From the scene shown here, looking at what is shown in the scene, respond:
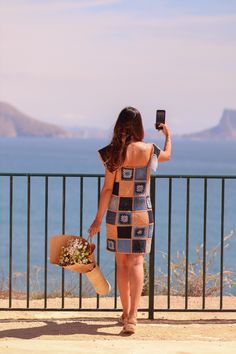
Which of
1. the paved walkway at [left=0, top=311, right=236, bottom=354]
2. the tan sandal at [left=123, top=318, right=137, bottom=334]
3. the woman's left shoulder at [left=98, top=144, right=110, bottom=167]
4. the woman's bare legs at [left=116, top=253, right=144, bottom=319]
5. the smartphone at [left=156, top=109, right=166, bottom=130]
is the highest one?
the smartphone at [left=156, top=109, right=166, bottom=130]

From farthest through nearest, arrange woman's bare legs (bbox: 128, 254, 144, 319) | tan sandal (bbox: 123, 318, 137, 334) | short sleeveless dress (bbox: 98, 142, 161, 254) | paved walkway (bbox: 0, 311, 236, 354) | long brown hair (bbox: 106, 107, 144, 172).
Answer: tan sandal (bbox: 123, 318, 137, 334)
woman's bare legs (bbox: 128, 254, 144, 319)
short sleeveless dress (bbox: 98, 142, 161, 254)
long brown hair (bbox: 106, 107, 144, 172)
paved walkway (bbox: 0, 311, 236, 354)

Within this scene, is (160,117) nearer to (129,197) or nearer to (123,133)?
(123,133)

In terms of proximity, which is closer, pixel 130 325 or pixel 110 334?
pixel 130 325

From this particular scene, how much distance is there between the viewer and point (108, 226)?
7918 millimetres

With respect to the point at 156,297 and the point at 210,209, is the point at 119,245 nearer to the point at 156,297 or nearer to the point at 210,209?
the point at 156,297

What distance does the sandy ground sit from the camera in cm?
702

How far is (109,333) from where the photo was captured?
817 centimetres

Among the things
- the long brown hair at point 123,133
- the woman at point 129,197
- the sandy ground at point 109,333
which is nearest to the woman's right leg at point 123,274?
the woman at point 129,197

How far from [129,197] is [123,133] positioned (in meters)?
0.49

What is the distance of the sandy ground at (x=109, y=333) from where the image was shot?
277 inches

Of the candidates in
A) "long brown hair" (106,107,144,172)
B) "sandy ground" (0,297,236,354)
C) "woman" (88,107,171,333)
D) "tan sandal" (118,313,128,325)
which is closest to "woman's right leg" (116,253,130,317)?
"woman" (88,107,171,333)

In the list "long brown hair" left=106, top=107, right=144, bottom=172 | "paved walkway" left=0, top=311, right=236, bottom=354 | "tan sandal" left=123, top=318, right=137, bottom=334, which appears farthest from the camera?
"tan sandal" left=123, top=318, right=137, bottom=334

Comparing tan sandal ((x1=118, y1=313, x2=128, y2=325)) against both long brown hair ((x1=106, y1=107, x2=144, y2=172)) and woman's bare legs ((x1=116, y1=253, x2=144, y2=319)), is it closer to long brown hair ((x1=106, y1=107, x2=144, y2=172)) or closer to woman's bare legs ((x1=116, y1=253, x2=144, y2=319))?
woman's bare legs ((x1=116, y1=253, x2=144, y2=319))

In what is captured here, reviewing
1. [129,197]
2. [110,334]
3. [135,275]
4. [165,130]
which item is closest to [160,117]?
[165,130]
